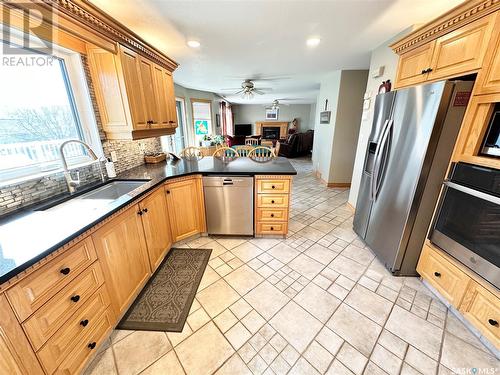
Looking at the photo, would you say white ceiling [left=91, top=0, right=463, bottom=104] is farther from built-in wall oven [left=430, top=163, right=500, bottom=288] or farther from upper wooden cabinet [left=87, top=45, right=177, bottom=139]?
built-in wall oven [left=430, top=163, right=500, bottom=288]

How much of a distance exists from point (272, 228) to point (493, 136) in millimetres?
1996

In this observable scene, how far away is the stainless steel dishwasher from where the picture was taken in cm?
228

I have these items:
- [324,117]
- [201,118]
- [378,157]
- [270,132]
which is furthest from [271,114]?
[378,157]

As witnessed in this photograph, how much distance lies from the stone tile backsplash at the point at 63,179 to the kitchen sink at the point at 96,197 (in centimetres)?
13

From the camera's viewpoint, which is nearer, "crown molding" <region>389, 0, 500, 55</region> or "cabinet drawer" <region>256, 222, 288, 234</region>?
"crown molding" <region>389, 0, 500, 55</region>

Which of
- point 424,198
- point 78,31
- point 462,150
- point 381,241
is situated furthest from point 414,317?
point 78,31

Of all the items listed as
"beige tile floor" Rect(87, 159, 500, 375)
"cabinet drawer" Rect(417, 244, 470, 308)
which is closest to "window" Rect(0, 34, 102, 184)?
"beige tile floor" Rect(87, 159, 500, 375)

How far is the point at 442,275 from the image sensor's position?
1.58m

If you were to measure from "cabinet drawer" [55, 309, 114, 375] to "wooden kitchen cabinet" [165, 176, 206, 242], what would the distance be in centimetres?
106

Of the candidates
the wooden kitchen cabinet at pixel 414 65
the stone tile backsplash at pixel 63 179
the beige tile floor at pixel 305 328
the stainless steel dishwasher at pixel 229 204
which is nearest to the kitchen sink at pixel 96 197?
the stone tile backsplash at pixel 63 179

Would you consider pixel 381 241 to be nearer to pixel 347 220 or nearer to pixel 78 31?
pixel 347 220

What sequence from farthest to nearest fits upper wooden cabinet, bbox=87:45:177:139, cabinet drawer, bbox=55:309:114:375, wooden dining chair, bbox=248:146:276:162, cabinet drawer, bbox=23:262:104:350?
wooden dining chair, bbox=248:146:276:162
upper wooden cabinet, bbox=87:45:177:139
cabinet drawer, bbox=55:309:114:375
cabinet drawer, bbox=23:262:104:350

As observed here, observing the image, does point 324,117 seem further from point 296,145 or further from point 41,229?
point 41,229

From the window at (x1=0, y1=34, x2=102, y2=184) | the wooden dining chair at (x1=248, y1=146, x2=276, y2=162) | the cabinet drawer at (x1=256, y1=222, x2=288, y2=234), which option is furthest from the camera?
the wooden dining chair at (x1=248, y1=146, x2=276, y2=162)
